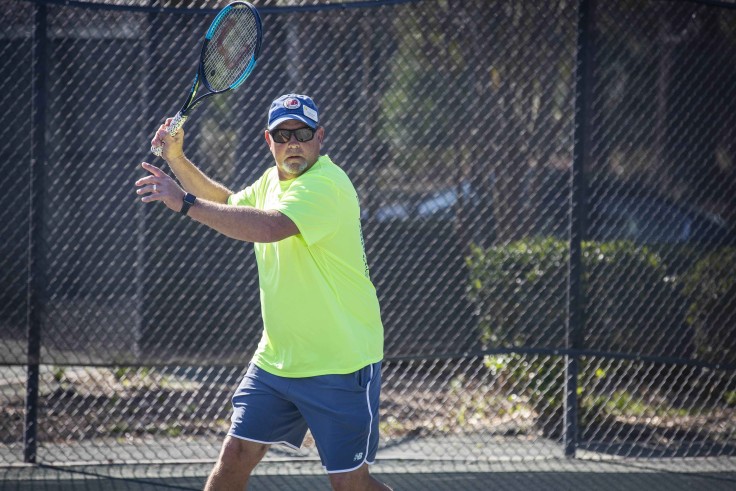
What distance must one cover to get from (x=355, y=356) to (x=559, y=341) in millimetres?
2351

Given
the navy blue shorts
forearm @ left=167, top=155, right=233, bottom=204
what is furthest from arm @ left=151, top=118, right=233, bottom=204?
the navy blue shorts

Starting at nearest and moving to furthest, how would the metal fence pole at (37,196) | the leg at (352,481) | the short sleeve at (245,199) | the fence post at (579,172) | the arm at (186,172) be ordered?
the leg at (352,481)
the arm at (186,172)
the short sleeve at (245,199)
the metal fence pole at (37,196)
the fence post at (579,172)

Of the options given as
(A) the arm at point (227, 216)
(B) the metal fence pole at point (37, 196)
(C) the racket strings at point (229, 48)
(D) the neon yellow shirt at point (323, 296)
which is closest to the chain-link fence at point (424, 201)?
(B) the metal fence pole at point (37, 196)

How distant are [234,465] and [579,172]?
116 inches

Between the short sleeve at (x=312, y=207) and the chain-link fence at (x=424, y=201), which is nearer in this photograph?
the short sleeve at (x=312, y=207)

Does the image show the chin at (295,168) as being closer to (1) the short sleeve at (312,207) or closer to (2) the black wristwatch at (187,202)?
(1) the short sleeve at (312,207)

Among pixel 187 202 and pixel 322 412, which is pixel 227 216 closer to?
pixel 187 202

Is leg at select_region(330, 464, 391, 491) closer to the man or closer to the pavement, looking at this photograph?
the man

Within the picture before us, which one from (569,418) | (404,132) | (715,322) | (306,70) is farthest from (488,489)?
(306,70)

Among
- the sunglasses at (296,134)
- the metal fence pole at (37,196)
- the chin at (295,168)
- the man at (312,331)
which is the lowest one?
the metal fence pole at (37,196)

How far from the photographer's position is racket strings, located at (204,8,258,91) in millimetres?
3975

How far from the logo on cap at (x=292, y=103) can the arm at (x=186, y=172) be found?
19.2 inches

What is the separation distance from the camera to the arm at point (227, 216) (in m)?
3.30

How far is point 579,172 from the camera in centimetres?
550
